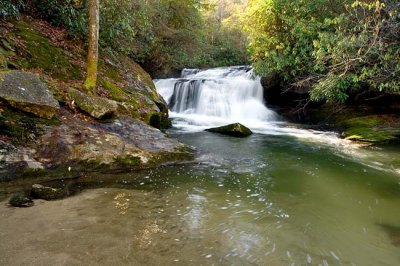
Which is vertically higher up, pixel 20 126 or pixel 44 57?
pixel 44 57

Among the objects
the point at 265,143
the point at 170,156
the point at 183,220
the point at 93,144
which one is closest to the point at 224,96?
the point at 265,143

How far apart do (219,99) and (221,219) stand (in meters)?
14.3

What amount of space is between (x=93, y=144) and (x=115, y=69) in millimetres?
5737

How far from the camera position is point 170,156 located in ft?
23.7

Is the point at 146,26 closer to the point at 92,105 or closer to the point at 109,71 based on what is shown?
the point at 109,71

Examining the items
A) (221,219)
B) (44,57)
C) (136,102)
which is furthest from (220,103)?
(221,219)

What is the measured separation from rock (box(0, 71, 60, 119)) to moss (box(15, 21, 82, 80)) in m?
1.53

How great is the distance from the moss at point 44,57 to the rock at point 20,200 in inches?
183

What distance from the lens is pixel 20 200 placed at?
427cm

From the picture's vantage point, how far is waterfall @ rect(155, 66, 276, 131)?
57.6 feet

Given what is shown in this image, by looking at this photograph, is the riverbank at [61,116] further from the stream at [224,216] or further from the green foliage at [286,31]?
the green foliage at [286,31]

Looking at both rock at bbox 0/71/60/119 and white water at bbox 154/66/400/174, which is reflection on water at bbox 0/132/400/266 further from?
white water at bbox 154/66/400/174

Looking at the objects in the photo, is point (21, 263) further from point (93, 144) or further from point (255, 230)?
point (93, 144)

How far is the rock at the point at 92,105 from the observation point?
24.3ft
